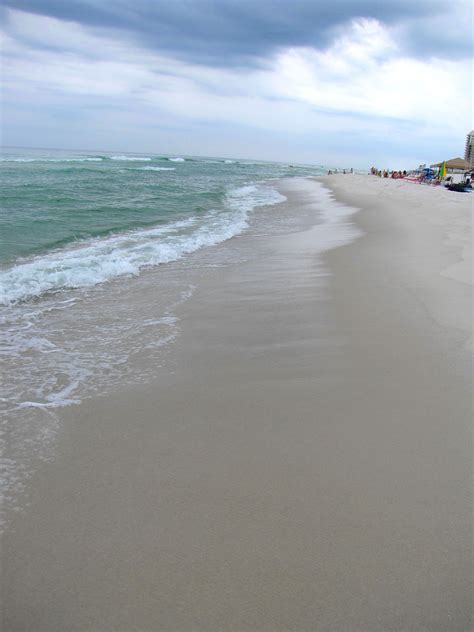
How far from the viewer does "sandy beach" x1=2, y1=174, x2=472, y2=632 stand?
1.76m

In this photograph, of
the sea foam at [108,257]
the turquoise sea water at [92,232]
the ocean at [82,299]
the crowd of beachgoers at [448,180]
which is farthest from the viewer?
the crowd of beachgoers at [448,180]

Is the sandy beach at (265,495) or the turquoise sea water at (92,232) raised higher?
the turquoise sea water at (92,232)

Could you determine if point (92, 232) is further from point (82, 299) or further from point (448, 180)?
point (448, 180)

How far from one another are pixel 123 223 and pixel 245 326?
376 inches

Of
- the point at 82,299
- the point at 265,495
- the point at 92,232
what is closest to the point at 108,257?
the point at 82,299

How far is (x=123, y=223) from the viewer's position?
516 inches

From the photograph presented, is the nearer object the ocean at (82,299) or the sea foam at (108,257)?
the ocean at (82,299)

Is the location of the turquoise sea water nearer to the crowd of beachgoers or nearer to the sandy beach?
the sandy beach

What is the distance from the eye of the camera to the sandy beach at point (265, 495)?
1.76 metres

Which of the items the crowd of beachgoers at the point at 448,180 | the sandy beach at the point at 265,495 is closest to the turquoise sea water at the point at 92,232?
the sandy beach at the point at 265,495

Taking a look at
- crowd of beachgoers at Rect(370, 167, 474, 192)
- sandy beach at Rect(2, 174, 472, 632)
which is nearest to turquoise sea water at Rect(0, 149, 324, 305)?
sandy beach at Rect(2, 174, 472, 632)

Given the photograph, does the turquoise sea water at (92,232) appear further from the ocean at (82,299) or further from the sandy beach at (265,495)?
the sandy beach at (265,495)

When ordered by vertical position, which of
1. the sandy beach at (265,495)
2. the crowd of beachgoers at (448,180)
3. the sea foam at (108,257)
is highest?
the crowd of beachgoers at (448,180)

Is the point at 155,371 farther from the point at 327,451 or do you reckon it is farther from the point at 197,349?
the point at 327,451
